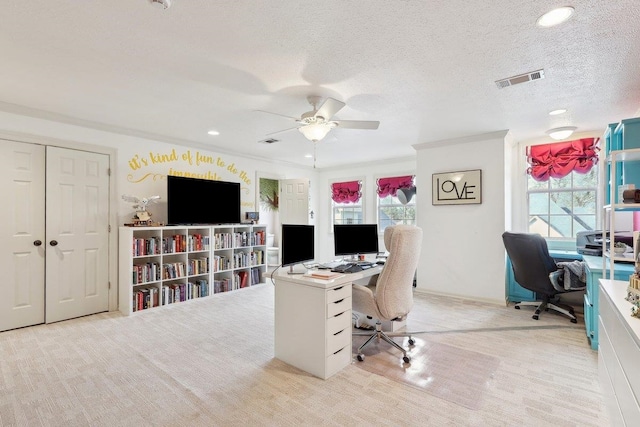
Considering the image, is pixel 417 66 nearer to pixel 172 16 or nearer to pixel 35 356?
pixel 172 16

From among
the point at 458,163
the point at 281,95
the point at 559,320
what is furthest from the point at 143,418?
the point at 458,163

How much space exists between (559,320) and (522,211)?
1736 mm

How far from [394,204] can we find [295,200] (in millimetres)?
2019

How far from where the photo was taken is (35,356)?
273 cm

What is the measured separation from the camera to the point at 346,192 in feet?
22.7

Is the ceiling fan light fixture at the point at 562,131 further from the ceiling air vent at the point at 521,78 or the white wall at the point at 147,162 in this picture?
the white wall at the point at 147,162

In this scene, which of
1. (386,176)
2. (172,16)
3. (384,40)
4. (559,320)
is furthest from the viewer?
(386,176)

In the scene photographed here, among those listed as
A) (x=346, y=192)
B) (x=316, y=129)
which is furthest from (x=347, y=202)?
(x=316, y=129)

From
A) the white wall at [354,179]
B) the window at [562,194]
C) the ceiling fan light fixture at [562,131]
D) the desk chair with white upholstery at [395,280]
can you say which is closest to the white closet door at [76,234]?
the desk chair with white upholstery at [395,280]

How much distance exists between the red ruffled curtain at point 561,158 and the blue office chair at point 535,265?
4.95 ft

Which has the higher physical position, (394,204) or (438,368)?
(394,204)

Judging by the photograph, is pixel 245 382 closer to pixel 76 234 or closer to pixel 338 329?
pixel 338 329

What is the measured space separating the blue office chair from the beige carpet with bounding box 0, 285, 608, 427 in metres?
0.33

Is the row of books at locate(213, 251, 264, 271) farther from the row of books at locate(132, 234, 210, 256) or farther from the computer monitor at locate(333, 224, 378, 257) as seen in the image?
the computer monitor at locate(333, 224, 378, 257)
